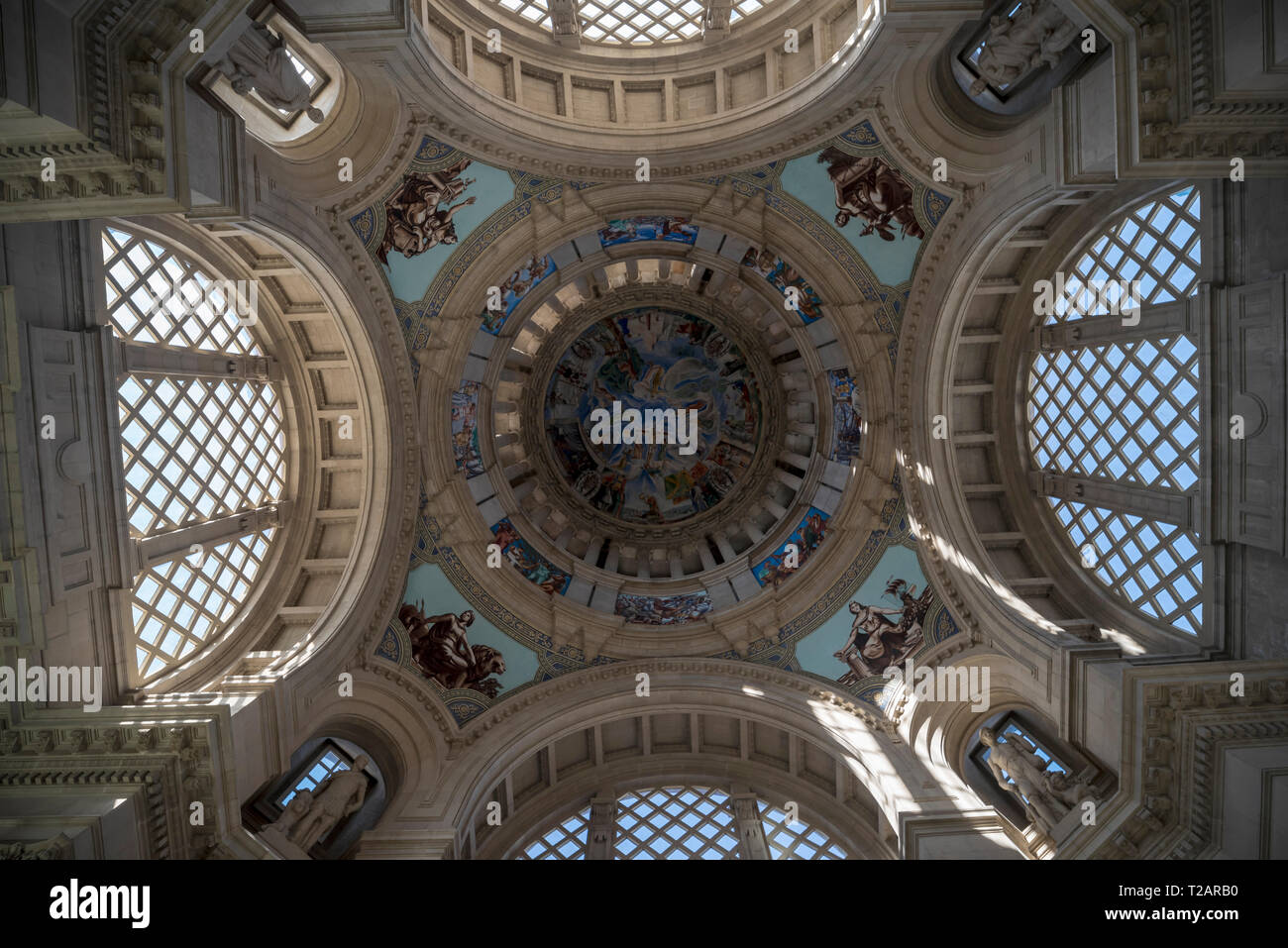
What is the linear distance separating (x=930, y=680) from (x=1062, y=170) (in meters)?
9.44

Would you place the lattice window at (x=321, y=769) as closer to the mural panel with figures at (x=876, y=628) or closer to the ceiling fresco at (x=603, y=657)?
the ceiling fresco at (x=603, y=657)

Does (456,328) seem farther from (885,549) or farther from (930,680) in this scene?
Answer: (930,680)

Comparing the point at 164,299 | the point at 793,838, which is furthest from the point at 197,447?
the point at 793,838

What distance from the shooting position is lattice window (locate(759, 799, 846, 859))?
14953 millimetres

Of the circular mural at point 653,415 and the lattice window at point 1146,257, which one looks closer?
the lattice window at point 1146,257

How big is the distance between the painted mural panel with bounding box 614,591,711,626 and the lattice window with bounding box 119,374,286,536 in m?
8.24

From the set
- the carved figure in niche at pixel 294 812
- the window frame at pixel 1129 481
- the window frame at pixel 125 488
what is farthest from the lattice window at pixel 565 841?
the window frame at pixel 1129 481

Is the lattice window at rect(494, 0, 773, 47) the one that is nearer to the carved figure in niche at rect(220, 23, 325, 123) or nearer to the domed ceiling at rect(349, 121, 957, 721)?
the domed ceiling at rect(349, 121, 957, 721)

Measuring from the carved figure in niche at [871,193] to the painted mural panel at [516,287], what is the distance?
614 centimetres

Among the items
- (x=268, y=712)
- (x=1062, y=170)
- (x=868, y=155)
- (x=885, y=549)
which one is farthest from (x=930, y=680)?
(x=268, y=712)

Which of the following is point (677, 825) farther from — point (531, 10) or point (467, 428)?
point (531, 10)

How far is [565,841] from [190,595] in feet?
31.5

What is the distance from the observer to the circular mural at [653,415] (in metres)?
19.1

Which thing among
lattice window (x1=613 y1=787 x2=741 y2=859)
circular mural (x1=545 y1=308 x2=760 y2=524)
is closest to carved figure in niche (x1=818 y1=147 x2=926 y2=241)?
circular mural (x1=545 y1=308 x2=760 y2=524)
